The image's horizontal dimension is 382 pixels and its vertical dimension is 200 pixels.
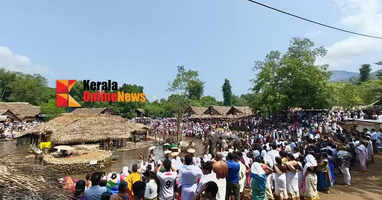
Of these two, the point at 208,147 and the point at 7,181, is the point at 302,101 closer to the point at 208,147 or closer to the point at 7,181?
the point at 208,147

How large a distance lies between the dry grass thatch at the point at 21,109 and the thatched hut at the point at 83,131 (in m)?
12.8

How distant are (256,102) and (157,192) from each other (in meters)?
23.3

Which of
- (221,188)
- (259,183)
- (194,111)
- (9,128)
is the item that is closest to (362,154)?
(259,183)

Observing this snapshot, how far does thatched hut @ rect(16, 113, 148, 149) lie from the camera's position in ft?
61.5

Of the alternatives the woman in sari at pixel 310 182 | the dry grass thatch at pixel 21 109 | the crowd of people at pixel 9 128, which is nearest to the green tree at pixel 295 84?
the woman in sari at pixel 310 182

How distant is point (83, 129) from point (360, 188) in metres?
21.1

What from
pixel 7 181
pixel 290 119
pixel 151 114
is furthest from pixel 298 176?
pixel 151 114

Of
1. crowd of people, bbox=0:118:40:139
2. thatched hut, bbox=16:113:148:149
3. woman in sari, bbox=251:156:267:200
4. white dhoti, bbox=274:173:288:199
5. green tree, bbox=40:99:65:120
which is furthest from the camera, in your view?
green tree, bbox=40:99:65:120

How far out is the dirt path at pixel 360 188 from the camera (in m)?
6.11

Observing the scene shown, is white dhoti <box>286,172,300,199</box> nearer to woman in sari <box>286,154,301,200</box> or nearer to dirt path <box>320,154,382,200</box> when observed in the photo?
woman in sari <box>286,154,301,200</box>

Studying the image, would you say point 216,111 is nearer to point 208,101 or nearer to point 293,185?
point 208,101

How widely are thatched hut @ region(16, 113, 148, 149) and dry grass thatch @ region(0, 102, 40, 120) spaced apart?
12756 mm

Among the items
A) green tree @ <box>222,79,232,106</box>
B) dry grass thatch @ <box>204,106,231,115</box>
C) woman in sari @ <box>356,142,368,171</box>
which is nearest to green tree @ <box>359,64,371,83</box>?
green tree @ <box>222,79,232,106</box>

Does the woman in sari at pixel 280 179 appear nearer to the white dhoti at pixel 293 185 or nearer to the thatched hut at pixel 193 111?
the white dhoti at pixel 293 185
